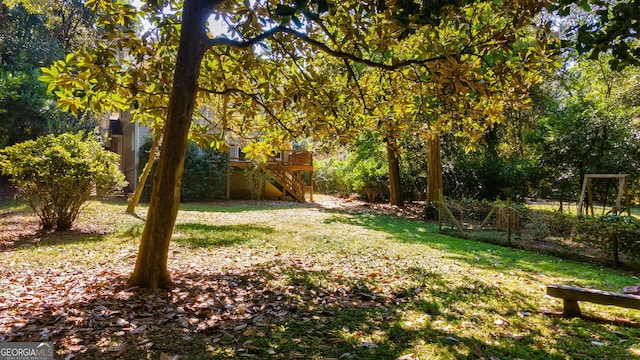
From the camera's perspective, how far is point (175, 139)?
398 cm

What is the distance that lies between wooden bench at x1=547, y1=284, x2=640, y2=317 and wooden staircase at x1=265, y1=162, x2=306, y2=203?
1676 cm

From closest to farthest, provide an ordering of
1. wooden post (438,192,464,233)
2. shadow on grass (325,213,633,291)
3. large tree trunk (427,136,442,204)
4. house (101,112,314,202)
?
shadow on grass (325,213,633,291), wooden post (438,192,464,233), large tree trunk (427,136,442,204), house (101,112,314,202)

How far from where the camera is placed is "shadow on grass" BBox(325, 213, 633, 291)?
6004 millimetres

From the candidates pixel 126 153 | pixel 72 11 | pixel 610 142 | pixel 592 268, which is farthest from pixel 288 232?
pixel 72 11

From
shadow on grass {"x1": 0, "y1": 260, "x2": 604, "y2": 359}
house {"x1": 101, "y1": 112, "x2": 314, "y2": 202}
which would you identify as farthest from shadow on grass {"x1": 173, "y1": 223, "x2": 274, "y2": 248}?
house {"x1": 101, "y1": 112, "x2": 314, "y2": 202}

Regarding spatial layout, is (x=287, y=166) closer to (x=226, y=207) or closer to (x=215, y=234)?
(x=226, y=207)

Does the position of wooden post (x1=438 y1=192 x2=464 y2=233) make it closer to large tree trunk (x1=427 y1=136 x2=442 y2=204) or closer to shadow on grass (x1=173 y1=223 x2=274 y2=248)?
large tree trunk (x1=427 y1=136 x2=442 y2=204)

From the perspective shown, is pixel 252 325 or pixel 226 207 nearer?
pixel 252 325

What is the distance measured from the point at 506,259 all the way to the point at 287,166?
1479 cm

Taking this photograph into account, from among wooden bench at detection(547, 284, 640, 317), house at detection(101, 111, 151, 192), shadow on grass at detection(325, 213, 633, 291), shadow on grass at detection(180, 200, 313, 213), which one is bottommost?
Answer: shadow on grass at detection(325, 213, 633, 291)

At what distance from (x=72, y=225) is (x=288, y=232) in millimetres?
5132

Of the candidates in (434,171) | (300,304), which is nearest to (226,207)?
(434,171)

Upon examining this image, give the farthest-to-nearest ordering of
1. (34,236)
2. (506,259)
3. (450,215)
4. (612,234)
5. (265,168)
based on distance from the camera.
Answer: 1. (265,168)
2. (450,215)
3. (34,236)
4. (506,259)
5. (612,234)

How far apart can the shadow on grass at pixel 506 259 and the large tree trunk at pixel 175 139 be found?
534 centimetres
